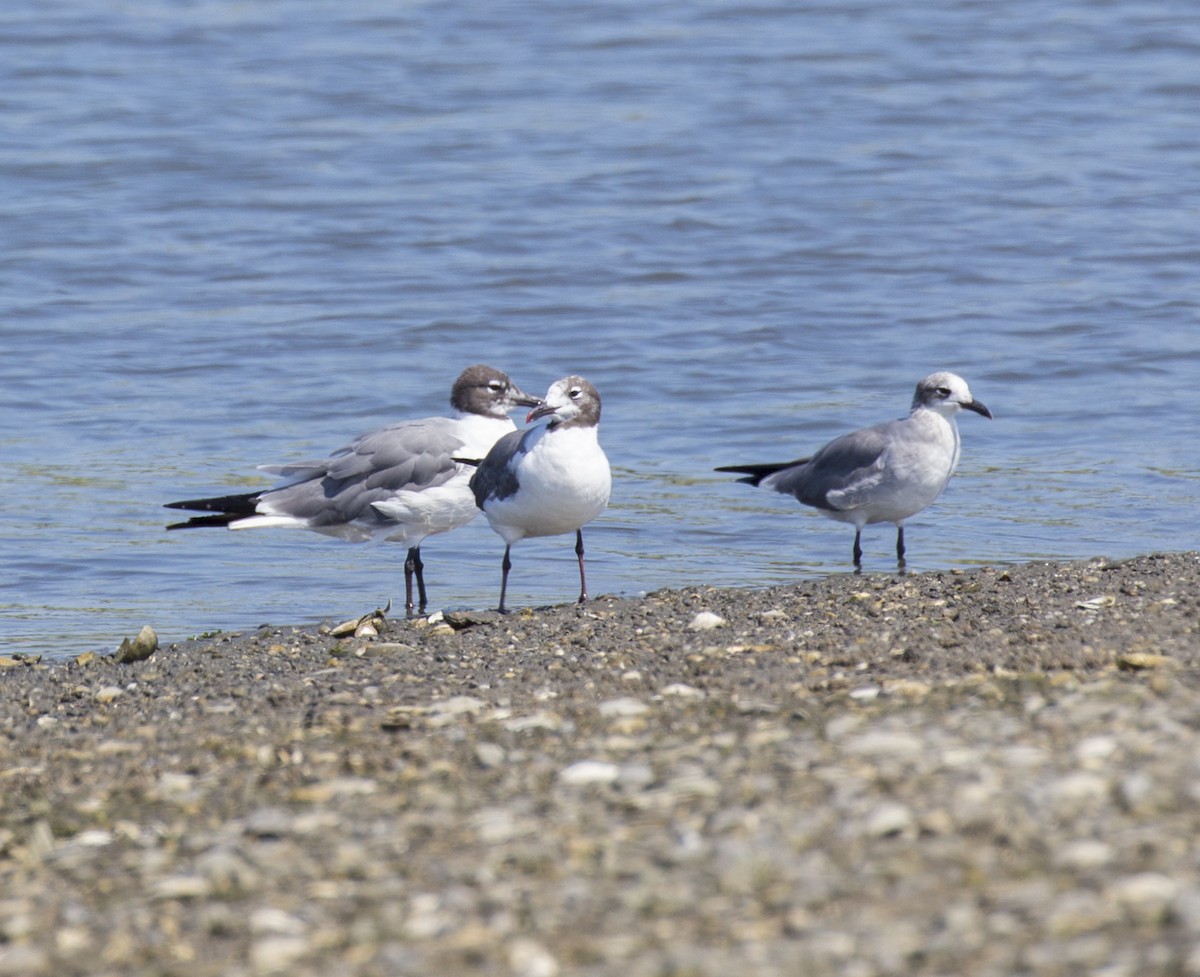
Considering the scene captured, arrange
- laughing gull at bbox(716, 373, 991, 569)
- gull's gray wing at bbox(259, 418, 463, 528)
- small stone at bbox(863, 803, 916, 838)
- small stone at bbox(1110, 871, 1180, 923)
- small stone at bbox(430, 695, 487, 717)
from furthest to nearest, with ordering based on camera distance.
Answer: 1. laughing gull at bbox(716, 373, 991, 569)
2. gull's gray wing at bbox(259, 418, 463, 528)
3. small stone at bbox(430, 695, 487, 717)
4. small stone at bbox(863, 803, 916, 838)
5. small stone at bbox(1110, 871, 1180, 923)

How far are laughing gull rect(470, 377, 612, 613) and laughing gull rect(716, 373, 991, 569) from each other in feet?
5.31

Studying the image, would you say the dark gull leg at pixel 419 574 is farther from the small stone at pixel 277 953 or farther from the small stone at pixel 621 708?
the small stone at pixel 277 953

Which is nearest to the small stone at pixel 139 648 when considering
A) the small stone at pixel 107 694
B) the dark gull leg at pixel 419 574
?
the small stone at pixel 107 694

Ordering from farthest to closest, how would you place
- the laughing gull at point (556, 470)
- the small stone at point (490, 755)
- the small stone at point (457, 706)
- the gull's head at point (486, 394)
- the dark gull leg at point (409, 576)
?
the gull's head at point (486, 394) → the dark gull leg at point (409, 576) → the laughing gull at point (556, 470) → the small stone at point (457, 706) → the small stone at point (490, 755)

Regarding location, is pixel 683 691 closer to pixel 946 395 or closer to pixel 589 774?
pixel 589 774

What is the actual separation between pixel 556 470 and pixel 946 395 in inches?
98.9

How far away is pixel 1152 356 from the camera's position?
13.7m

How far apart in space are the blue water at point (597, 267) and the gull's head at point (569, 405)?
1.14 metres

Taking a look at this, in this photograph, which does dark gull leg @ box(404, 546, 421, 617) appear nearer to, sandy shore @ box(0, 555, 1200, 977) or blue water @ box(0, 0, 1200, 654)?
blue water @ box(0, 0, 1200, 654)

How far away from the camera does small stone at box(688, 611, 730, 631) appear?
7594mm

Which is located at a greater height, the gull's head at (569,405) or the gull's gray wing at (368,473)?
the gull's head at (569,405)

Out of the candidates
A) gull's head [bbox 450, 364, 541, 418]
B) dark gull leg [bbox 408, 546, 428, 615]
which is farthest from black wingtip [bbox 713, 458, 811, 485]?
dark gull leg [bbox 408, 546, 428, 615]

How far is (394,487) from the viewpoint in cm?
952

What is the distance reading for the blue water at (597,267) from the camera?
1052 centimetres
